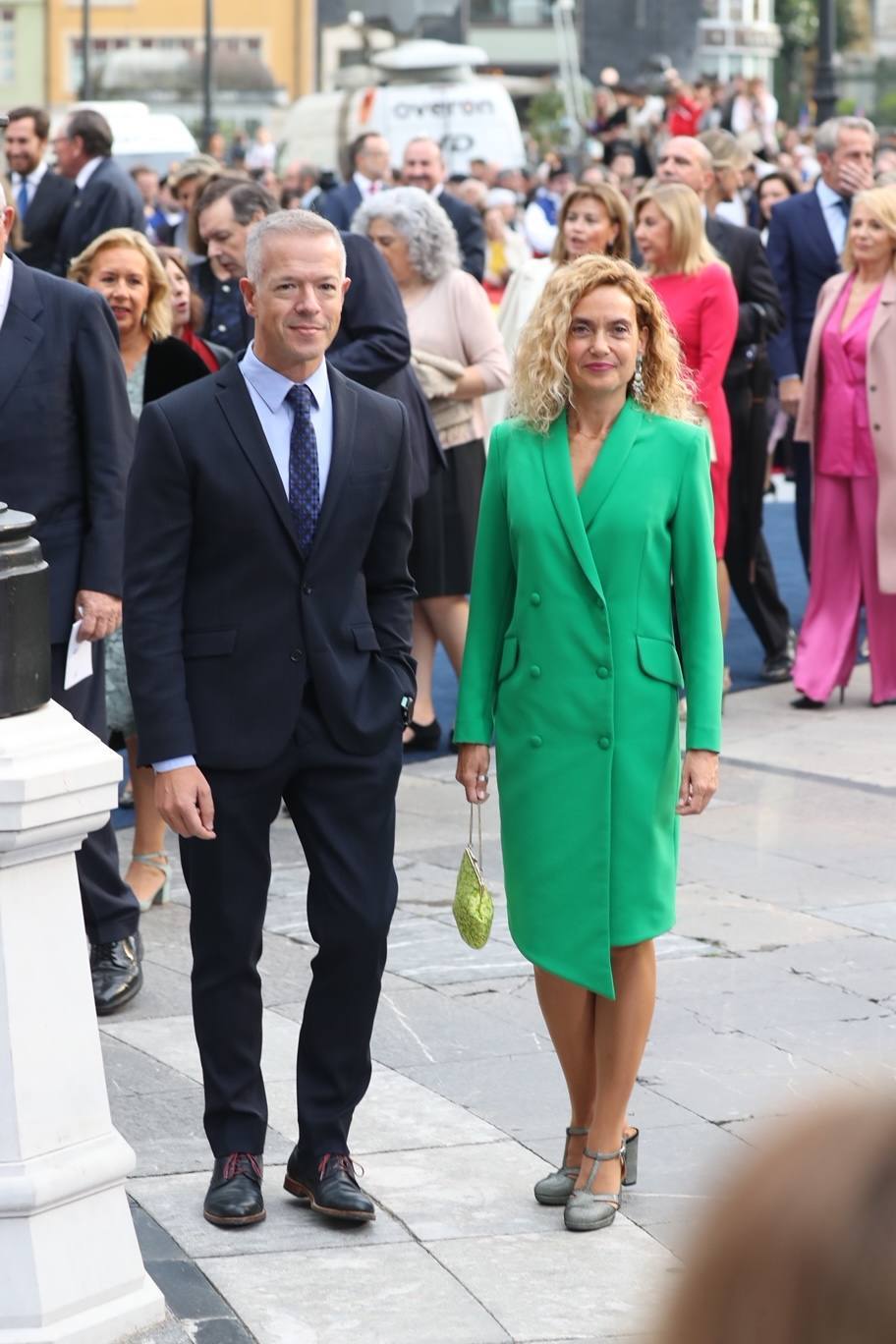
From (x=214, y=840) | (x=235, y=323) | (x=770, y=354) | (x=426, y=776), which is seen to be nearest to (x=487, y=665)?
(x=214, y=840)

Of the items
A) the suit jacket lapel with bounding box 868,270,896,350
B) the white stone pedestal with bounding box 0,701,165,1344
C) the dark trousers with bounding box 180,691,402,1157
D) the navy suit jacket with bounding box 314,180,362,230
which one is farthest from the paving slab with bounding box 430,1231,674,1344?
the navy suit jacket with bounding box 314,180,362,230

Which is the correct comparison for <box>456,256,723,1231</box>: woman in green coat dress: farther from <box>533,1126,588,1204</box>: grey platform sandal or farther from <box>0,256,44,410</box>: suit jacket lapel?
<box>0,256,44,410</box>: suit jacket lapel

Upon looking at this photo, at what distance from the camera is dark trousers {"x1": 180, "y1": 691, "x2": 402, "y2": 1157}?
4.27 meters

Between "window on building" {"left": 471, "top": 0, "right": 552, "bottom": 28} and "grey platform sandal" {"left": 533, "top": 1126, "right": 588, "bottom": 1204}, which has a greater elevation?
"window on building" {"left": 471, "top": 0, "right": 552, "bottom": 28}

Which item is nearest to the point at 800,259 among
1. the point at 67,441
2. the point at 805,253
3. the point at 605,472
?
the point at 805,253

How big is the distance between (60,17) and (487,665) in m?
87.7

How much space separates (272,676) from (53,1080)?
89cm

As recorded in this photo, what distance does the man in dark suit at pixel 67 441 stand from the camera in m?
5.29

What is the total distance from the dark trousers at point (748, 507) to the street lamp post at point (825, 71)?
15.6 m

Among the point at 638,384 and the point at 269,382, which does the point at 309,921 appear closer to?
the point at 269,382

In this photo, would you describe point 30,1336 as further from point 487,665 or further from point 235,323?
point 235,323

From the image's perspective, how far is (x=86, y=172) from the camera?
424 inches

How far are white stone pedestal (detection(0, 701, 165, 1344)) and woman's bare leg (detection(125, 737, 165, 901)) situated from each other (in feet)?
9.24

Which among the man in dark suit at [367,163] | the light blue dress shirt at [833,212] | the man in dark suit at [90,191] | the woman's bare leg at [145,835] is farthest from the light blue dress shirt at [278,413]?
the man in dark suit at [367,163]
